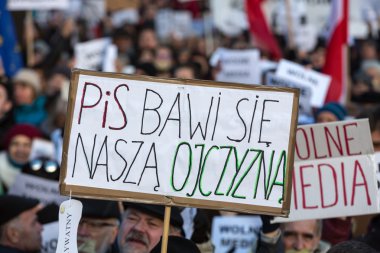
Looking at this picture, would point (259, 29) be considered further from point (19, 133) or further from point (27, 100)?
point (19, 133)

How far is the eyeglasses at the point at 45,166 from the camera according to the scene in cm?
714

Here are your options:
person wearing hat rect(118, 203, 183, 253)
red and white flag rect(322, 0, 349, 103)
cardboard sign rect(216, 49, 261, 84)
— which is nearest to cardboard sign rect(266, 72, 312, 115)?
cardboard sign rect(216, 49, 261, 84)

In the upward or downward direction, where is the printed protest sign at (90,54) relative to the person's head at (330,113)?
upward

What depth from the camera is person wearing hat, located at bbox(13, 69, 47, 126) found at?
32.7 ft

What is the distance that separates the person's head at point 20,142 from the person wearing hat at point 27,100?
1.43 metres

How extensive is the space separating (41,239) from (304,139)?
5.66 ft

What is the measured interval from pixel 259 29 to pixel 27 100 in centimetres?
324

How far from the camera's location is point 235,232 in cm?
704

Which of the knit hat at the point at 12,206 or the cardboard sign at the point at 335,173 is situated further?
the knit hat at the point at 12,206

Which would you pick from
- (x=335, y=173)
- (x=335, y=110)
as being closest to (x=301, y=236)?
(x=335, y=173)

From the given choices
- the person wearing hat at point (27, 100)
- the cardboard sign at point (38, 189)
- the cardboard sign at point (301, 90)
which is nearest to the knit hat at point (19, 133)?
the cardboard sign at point (38, 189)

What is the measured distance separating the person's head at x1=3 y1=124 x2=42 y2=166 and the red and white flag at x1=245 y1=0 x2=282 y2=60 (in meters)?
4.23

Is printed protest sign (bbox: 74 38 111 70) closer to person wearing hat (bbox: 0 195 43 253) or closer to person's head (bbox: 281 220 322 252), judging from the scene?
person wearing hat (bbox: 0 195 43 253)

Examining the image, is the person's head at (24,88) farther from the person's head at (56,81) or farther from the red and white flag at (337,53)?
the red and white flag at (337,53)
